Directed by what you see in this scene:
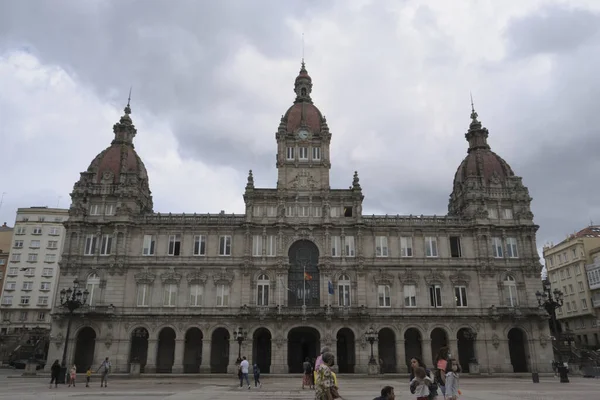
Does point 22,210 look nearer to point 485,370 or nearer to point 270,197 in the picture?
point 270,197

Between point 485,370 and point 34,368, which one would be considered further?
point 485,370

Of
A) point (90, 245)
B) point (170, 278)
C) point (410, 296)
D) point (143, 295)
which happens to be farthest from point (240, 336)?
point (90, 245)

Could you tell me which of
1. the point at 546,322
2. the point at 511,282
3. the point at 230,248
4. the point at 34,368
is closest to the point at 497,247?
the point at 511,282

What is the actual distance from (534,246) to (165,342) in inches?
1832

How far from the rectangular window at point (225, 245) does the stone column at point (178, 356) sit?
36.2 ft

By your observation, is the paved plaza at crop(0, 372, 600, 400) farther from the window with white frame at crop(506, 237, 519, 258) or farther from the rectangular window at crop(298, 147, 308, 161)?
the rectangular window at crop(298, 147, 308, 161)

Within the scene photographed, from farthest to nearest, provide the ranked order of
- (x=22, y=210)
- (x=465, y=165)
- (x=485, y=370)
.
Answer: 1. (x=22, y=210)
2. (x=465, y=165)
3. (x=485, y=370)

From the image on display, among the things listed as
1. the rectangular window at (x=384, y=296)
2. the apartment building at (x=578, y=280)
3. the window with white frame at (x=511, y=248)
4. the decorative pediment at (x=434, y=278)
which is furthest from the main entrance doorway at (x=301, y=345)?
the apartment building at (x=578, y=280)

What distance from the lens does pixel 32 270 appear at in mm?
88125

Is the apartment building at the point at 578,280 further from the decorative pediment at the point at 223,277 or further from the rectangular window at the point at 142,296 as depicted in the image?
the rectangular window at the point at 142,296

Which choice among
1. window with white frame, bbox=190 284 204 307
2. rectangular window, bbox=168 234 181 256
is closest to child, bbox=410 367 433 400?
window with white frame, bbox=190 284 204 307

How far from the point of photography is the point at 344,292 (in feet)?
184

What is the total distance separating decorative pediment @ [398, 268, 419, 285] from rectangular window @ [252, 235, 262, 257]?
1722 centimetres

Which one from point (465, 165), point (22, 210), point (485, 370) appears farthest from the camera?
point (22, 210)
